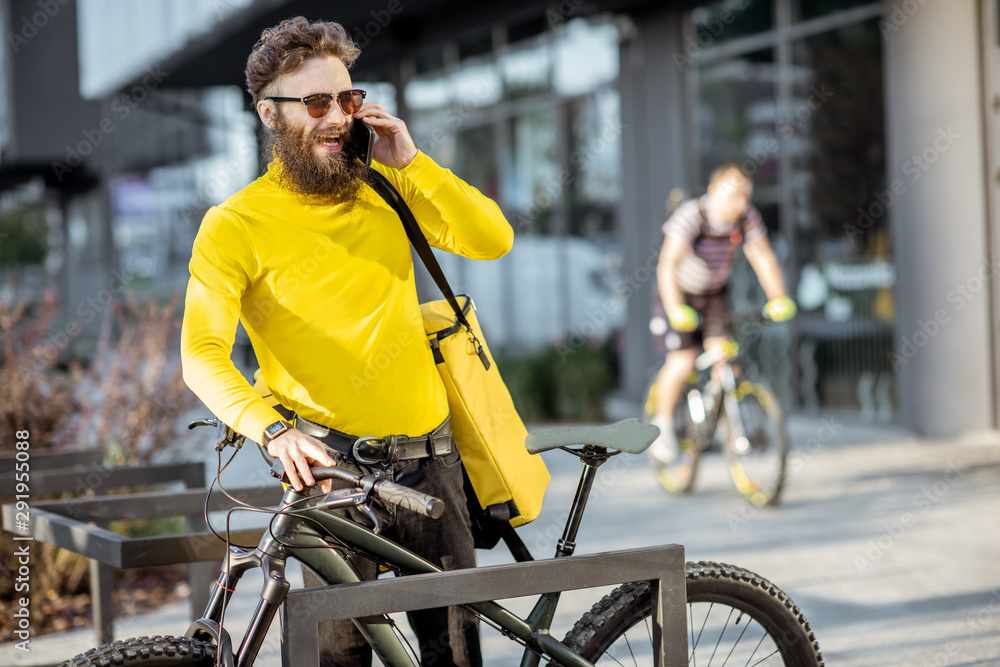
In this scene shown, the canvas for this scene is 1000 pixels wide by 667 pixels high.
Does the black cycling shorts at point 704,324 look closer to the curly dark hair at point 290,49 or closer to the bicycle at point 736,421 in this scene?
the bicycle at point 736,421

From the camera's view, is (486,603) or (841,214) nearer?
(486,603)

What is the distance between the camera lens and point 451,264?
653 inches

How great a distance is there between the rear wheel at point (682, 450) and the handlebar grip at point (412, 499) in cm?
519

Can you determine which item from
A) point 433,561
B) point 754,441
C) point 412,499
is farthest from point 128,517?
point 754,441

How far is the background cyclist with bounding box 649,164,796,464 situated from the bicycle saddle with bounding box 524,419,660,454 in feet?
14.1

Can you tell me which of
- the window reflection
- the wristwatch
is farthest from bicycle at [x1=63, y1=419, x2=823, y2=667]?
the window reflection

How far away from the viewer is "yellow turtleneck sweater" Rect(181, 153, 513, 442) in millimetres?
2291

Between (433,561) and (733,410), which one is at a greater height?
(433,561)

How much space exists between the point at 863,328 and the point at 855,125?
1.91 meters

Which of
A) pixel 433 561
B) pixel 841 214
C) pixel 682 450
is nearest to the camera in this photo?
pixel 433 561

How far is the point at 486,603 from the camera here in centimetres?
234

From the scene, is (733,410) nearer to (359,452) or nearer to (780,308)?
(780,308)

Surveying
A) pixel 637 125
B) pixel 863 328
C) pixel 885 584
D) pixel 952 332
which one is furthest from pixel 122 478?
pixel 637 125

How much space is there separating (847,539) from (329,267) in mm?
4385
